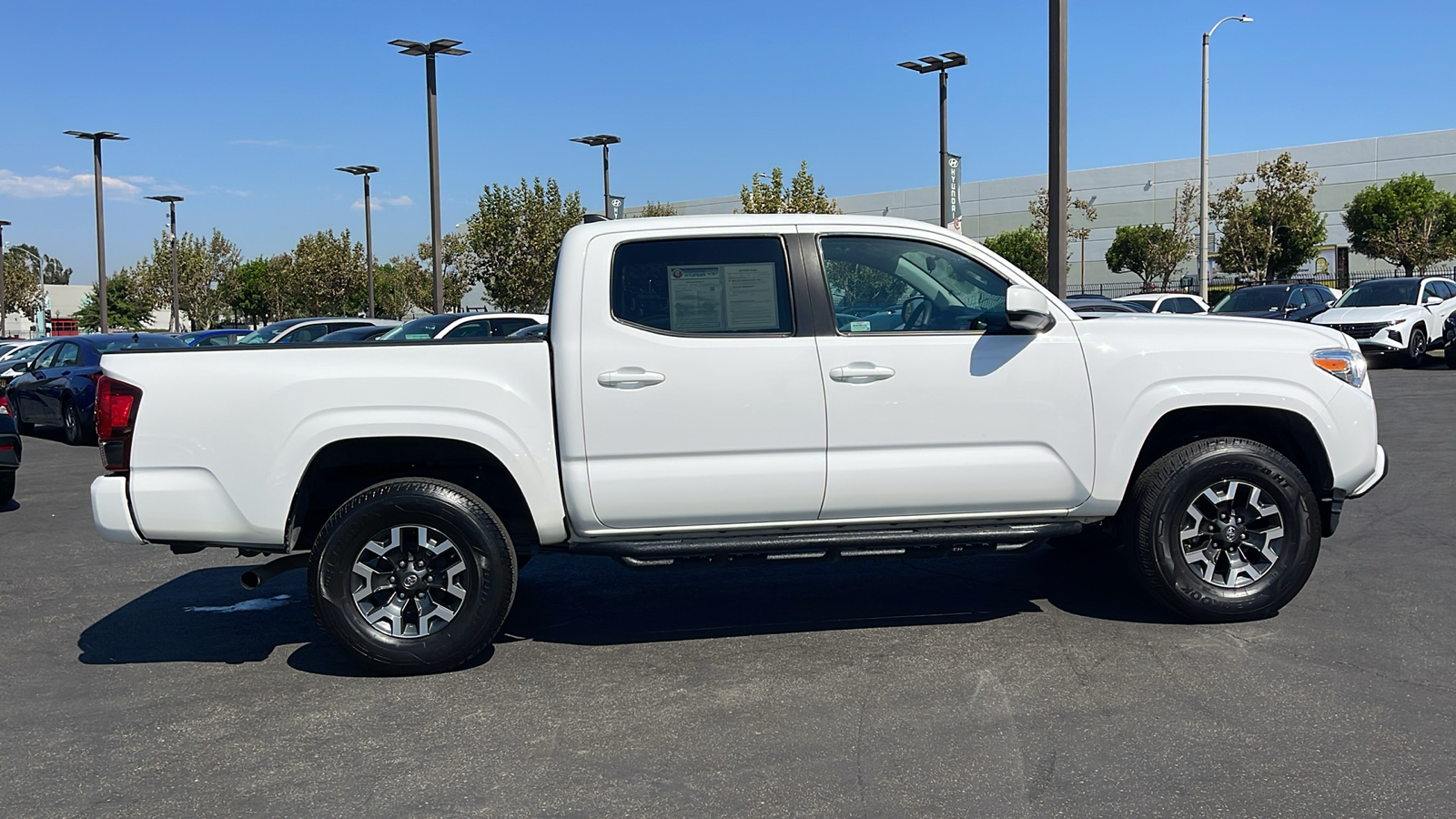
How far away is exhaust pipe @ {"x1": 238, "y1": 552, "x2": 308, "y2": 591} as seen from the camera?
5.12 meters

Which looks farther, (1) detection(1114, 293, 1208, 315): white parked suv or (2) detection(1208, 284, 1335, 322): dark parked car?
(2) detection(1208, 284, 1335, 322): dark parked car

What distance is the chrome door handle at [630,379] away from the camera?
508 cm

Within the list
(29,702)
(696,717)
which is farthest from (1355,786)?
(29,702)

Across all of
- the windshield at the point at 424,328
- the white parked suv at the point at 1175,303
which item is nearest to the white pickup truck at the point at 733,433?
the windshield at the point at 424,328

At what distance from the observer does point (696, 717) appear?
14.9 ft

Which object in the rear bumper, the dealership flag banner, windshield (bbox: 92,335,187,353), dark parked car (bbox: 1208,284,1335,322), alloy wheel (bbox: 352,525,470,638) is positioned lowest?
alloy wheel (bbox: 352,525,470,638)

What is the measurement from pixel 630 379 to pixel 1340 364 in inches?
132

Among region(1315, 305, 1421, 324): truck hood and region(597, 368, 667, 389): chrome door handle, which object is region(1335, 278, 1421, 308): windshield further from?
region(597, 368, 667, 389): chrome door handle

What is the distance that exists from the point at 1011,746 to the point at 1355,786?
107 centimetres

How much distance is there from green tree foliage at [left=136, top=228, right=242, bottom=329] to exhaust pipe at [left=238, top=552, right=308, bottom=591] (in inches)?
2704

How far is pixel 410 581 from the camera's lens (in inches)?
204

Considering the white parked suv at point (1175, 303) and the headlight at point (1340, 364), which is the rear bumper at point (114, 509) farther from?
the white parked suv at point (1175, 303)

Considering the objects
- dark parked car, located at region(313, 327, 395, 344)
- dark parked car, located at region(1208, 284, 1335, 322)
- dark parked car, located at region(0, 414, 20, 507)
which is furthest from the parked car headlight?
dark parked car, located at region(1208, 284, 1335, 322)

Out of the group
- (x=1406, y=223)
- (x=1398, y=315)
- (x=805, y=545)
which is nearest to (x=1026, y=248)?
(x=1406, y=223)
